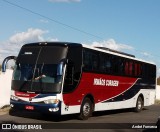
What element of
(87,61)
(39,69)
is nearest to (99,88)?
(87,61)

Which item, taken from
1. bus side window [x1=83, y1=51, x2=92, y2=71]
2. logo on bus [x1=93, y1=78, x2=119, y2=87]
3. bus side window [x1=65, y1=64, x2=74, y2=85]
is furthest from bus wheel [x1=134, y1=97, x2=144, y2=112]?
bus side window [x1=65, y1=64, x2=74, y2=85]

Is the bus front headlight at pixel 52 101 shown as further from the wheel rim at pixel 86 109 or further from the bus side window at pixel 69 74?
the wheel rim at pixel 86 109

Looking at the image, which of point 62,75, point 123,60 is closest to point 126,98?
point 123,60

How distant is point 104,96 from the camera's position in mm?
19000

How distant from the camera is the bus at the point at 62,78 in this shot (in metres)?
15.1

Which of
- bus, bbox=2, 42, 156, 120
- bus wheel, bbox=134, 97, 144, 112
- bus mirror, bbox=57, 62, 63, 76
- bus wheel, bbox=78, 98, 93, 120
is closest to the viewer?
bus mirror, bbox=57, 62, 63, 76

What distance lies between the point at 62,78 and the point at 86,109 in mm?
2665

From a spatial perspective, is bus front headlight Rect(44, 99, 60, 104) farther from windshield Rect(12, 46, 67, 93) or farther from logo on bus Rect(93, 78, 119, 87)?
logo on bus Rect(93, 78, 119, 87)

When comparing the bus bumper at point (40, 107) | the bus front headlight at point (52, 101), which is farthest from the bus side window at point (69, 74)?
the bus bumper at point (40, 107)

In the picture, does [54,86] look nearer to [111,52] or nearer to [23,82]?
[23,82]

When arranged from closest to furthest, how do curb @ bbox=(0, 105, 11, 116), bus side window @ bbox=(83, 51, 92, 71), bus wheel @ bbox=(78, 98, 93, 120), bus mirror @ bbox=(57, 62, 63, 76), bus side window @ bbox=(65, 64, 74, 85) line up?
bus mirror @ bbox=(57, 62, 63, 76) < bus side window @ bbox=(65, 64, 74, 85) < bus side window @ bbox=(83, 51, 92, 71) < bus wheel @ bbox=(78, 98, 93, 120) < curb @ bbox=(0, 105, 11, 116)

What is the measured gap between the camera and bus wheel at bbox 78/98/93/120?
16750 millimetres

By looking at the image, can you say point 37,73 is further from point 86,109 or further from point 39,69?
point 86,109

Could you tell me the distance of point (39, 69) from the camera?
15547 millimetres
